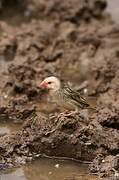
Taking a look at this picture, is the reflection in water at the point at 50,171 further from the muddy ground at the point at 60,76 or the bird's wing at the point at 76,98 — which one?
the bird's wing at the point at 76,98

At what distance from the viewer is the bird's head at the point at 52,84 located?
9.68m

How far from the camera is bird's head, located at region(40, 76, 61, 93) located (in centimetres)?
968

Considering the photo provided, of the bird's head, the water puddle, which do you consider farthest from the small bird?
the water puddle

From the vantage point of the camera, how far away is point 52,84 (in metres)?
9.73

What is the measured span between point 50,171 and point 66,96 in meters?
1.31

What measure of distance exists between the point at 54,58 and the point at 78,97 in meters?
2.54

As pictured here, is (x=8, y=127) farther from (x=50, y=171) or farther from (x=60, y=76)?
(x=60, y=76)

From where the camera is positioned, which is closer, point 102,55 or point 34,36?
point 102,55

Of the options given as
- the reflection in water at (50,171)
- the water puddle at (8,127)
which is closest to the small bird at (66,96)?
the water puddle at (8,127)

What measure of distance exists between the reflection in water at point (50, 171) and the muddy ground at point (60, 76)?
11 cm

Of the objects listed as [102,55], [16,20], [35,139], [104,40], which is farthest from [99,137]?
[16,20]

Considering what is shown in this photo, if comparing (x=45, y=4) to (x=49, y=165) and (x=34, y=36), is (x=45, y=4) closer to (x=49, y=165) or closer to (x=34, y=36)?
(x=34, y=36)

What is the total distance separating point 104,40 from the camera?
12.6 m

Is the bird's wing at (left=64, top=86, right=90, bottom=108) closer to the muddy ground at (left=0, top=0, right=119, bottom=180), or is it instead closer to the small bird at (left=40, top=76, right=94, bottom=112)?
the small bird at (left=40, top=76, right=94, bottom=112)
